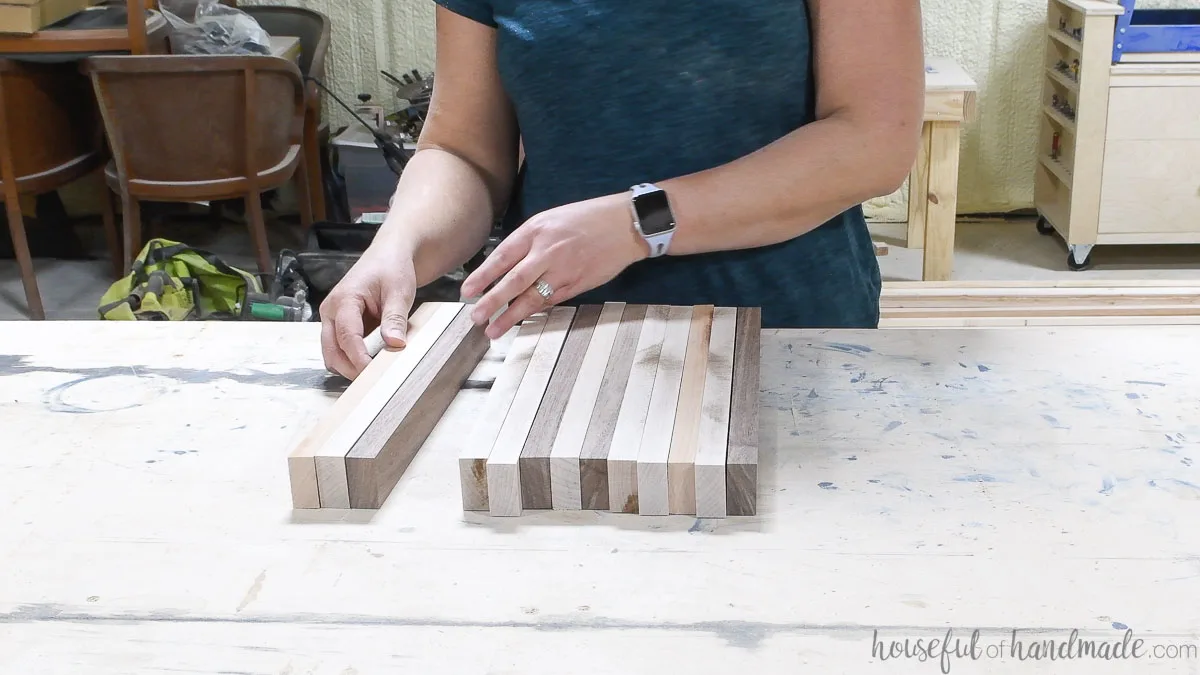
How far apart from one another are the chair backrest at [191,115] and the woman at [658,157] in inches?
89.5

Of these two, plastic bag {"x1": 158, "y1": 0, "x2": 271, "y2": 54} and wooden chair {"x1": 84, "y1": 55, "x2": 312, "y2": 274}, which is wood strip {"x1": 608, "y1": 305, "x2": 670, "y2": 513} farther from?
plastic bag {"x1": 158, "y1": 0, "x2": 271, "y2": 54}

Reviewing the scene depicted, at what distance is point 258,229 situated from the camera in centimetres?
388

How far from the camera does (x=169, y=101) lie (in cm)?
348

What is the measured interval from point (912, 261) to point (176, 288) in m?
2.56

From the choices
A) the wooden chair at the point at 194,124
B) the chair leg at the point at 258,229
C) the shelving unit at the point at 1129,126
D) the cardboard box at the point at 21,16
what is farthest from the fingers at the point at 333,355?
the shelving unit at the point at 1129,126

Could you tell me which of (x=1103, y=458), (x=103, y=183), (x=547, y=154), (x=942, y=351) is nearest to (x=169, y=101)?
(x=103, y=183)

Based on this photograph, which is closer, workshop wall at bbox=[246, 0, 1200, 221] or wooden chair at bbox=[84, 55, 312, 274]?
wooden chair at bbox=[84, 55, 312, 274]

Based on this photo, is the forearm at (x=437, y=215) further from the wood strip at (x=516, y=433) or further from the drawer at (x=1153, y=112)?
the drawer at (x=1153, y=112)

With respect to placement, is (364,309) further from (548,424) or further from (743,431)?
(743,431)

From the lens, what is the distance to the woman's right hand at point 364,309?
1.15 meters

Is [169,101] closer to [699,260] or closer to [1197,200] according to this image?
[699,260]

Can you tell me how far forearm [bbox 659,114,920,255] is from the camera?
1224mm

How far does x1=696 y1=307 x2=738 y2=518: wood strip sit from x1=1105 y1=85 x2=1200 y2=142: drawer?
3.28 m

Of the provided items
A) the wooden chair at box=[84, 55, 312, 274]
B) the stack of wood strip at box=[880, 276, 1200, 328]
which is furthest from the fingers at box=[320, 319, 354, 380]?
the wooden chair at box=[84, 55, 312, 274]
